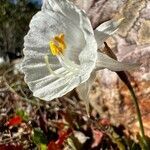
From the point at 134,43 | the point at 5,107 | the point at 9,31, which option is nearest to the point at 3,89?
the point at 5,107

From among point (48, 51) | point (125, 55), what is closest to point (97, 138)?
point (125, 55)

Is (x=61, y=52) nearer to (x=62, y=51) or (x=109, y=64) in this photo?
(x=62, y=51)

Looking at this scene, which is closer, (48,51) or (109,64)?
(109,64)

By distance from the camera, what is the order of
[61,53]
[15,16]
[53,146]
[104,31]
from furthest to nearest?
[15,16], [53,146], [61,53], [104,31]

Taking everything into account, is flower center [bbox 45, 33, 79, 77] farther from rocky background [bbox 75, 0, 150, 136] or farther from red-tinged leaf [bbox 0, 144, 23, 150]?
red-tinged leaf [bbox 0, 144, 23, 150]

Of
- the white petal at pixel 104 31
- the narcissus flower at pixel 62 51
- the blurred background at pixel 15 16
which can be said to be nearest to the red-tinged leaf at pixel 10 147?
the narcissus flower at pixel 62 51

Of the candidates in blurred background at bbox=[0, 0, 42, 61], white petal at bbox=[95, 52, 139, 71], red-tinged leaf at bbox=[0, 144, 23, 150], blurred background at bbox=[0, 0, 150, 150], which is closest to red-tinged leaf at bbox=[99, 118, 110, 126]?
blurred background at bbox=[0, 0, 150, 150]

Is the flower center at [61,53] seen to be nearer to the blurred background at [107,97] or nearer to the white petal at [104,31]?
the white petal at [104,31]
